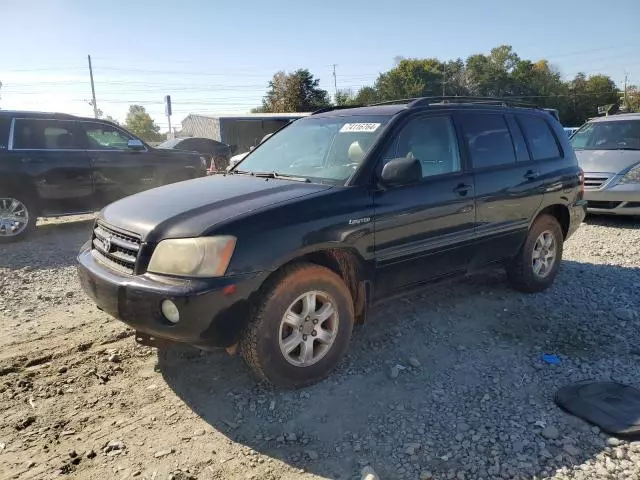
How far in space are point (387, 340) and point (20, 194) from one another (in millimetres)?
6259

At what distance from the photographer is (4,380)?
11.3 feet

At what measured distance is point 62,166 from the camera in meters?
7.82

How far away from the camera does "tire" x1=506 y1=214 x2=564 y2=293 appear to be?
489 centimetres

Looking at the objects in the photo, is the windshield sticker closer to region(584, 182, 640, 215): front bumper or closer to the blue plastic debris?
the blue plastic debris

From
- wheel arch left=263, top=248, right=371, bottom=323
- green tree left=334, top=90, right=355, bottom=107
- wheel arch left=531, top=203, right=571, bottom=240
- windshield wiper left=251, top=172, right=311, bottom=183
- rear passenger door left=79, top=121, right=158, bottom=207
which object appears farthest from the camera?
green tree left=334, top=90, right=355, bottom=107

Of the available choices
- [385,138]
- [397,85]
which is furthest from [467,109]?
[397,85]

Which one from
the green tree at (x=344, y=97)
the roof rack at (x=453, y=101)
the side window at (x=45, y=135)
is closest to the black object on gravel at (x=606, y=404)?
the roof rack at (x=453, y=101)

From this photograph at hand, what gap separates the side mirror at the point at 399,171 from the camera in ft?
11.3

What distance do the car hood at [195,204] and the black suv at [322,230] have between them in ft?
0.05

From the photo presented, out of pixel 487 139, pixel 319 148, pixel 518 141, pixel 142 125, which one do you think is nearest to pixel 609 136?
pixel 518 141

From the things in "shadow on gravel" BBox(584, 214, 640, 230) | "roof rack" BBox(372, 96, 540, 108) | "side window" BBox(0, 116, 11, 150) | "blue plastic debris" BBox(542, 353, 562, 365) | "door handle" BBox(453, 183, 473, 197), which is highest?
"side window" BBox(0, 116, 11, 150)

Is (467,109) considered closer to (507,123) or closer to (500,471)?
(507,123)

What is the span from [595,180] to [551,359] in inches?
232

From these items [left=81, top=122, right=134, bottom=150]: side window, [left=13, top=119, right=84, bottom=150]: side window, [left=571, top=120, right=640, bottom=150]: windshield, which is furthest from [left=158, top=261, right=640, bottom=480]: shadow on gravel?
[left=81, top=122, right=134, bottom=150]: side window
